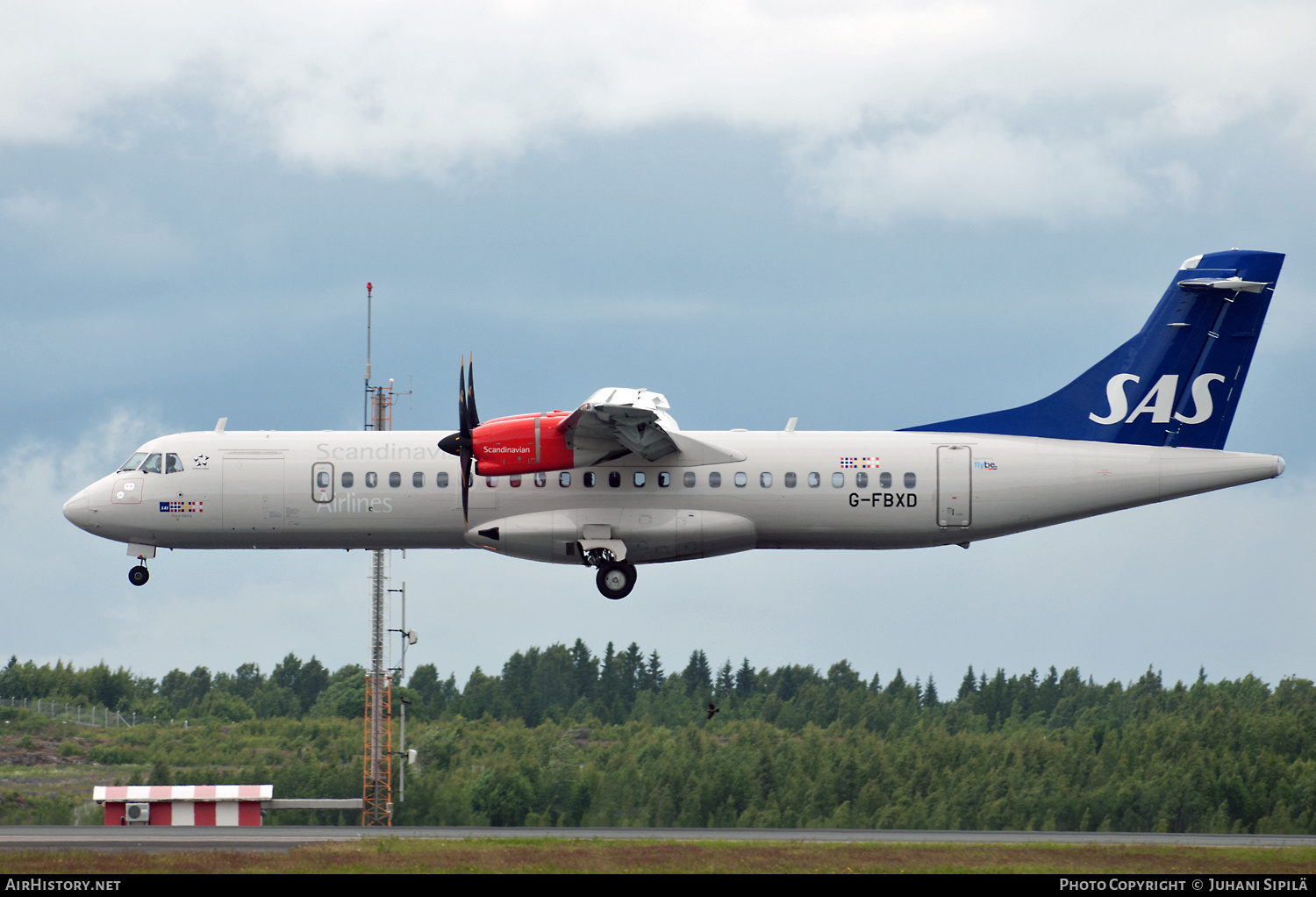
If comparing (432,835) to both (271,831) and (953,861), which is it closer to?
(271,831)

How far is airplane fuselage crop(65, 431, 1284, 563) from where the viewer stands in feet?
108

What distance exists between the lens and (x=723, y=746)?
241 ft

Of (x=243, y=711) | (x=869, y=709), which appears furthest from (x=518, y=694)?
(x=869, y=709)

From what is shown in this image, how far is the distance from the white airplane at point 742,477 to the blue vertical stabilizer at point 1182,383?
0.14 feet

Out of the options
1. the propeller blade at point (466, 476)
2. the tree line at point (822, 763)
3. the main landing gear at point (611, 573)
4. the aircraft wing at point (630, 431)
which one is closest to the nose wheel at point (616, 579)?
the main landing gear at point (611, 573)

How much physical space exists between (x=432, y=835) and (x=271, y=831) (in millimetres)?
5426

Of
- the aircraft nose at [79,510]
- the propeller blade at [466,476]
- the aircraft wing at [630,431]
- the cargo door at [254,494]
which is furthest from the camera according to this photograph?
the aircraft nose at [79,510]

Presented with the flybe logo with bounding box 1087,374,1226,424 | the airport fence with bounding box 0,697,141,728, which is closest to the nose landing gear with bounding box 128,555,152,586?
the flybe logo with bounding box 1087,374,1226,424

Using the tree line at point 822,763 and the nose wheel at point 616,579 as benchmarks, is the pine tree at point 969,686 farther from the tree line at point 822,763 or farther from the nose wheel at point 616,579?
the nose wheel at point 616,579

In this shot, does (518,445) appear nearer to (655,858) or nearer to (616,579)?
(616,579)

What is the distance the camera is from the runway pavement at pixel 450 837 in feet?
112

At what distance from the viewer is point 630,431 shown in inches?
1244

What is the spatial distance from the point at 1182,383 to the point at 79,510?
27216 mm

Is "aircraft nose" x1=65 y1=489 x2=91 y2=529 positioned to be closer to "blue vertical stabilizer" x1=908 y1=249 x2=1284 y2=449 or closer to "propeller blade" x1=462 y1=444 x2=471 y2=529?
"propeller blade" x1=462 y1=444 x2=471 y2=529
